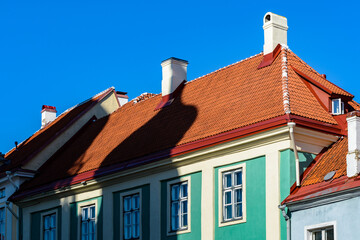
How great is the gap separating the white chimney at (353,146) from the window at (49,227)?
606 inches

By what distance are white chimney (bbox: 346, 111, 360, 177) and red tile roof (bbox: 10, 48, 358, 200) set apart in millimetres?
1984

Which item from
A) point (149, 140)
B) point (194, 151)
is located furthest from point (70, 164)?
point (194, 151)

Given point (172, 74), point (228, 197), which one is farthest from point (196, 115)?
point (228, 197)

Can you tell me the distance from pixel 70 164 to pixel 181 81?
586cm

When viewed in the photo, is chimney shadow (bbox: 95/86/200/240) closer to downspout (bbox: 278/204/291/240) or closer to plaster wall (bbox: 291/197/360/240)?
downspout (bbox: 278/204/291/240)

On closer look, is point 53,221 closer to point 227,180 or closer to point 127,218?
point 127,218

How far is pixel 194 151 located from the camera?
28.9m

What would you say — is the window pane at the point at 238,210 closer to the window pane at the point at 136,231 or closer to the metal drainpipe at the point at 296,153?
the metal drainpipe at the point at 296,153

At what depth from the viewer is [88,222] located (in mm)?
33969

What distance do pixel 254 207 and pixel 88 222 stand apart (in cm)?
951

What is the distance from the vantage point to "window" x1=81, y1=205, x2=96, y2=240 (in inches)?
1328

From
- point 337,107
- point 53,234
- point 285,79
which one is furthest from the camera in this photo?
point 53,234

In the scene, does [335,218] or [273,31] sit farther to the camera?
[273,31]

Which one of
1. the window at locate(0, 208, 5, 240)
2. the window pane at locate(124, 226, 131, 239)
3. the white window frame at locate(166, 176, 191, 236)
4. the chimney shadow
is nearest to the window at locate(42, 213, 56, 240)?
the window at locate(0, 208, 5, 240)
